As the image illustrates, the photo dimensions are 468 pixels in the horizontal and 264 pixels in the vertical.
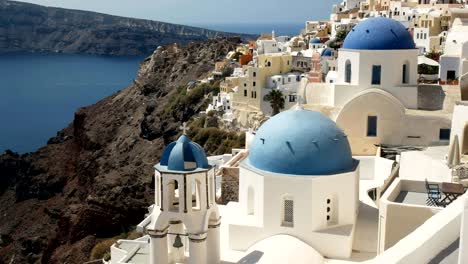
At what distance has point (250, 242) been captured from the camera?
13.9 metres

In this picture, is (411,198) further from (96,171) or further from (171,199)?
(96,171)

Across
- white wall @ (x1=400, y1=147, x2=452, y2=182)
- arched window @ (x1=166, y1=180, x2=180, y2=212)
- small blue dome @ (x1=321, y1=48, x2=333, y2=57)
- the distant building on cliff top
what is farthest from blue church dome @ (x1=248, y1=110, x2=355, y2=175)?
small blue dome @ (x1=321, y1=48, x2=333, y2=57)

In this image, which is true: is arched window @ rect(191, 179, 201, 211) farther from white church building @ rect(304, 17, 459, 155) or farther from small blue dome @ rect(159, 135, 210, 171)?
white church building @ rect(304, 17, 459, 155)

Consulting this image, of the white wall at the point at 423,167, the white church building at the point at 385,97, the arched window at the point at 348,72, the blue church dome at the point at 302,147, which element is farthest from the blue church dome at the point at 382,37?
the blue church dome at the point at 302,147

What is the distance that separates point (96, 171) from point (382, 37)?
46488mm

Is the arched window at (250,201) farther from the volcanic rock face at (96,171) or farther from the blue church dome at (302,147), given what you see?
the volcanic rock face at (96,171)

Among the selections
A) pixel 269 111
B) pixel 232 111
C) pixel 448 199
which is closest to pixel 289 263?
pixel 448 199

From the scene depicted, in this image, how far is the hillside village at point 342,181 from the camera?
472 inches

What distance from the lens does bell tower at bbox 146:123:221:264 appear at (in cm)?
1293

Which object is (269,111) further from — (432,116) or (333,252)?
(333,252)

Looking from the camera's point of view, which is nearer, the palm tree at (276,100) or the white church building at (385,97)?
the white church building at (385,97)

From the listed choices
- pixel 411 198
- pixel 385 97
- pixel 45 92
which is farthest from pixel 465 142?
pixel 45 92

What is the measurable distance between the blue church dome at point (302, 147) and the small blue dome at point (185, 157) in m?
1.51

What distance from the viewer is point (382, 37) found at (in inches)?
766
